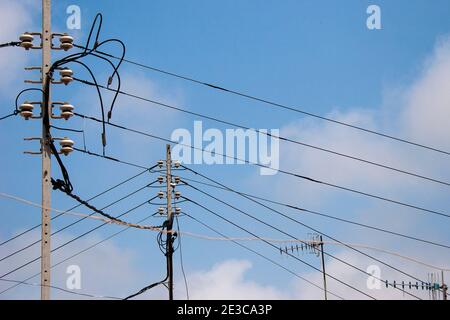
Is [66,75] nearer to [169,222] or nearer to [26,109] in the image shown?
[26,109]

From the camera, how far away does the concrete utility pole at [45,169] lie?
752 inches

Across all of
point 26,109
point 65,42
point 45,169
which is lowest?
point 45,169

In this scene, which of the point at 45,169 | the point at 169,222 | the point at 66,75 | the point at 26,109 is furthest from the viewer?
the point at 169,222

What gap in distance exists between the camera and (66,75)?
2119 cm

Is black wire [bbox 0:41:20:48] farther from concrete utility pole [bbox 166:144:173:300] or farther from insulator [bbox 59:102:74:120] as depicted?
concrete utility pole [bbox 166:144:173:300]

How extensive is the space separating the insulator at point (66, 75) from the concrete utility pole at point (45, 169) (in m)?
0.42

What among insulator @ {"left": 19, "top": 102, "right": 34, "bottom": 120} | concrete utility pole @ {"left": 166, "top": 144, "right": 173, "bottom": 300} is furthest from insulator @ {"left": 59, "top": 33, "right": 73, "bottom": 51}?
concrete utility pole @ {"left": 166, "top": 144, "right": 173, "bottom": 300}

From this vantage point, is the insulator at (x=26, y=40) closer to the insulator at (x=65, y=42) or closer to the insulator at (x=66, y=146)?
the insulator at (x=65, y=42)

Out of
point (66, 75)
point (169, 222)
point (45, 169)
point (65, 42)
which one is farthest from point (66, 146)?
point (169, 222)

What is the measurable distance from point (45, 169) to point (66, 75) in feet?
9.21
